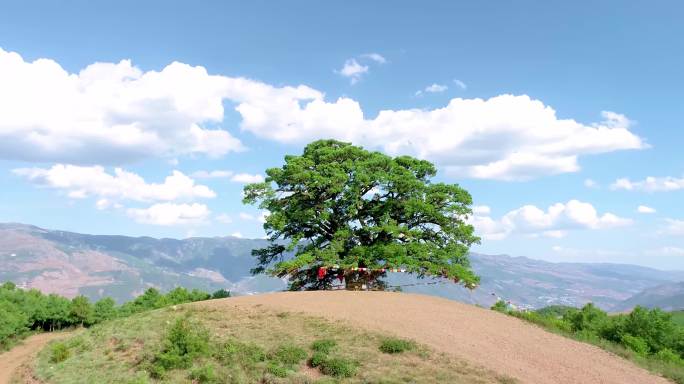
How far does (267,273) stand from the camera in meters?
36.4

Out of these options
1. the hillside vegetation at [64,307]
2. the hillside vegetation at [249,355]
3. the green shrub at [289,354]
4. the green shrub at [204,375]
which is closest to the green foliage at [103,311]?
the hillside vegetation at [64,307]

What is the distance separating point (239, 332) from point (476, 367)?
11.7 meters

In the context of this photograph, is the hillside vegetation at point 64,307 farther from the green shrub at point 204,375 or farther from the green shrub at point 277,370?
the green shrub at point 277,370

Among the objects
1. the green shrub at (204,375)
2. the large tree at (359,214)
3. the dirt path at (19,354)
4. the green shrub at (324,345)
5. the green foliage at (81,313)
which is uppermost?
the large tree at (359,214)

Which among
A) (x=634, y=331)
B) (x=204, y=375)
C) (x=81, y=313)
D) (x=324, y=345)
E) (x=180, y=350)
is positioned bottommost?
(x=81, y=313)

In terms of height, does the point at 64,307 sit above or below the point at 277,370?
below

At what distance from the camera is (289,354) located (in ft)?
66.4

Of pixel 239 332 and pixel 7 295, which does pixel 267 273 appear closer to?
pixel 239 332

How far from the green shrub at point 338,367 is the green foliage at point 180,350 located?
6.02 meters

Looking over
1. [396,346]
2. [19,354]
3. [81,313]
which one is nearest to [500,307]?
[396,346]

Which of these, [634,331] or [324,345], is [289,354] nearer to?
[324,345]

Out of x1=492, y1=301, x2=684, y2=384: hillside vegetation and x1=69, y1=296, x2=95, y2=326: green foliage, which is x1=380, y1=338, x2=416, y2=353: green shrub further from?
x1=69, y1=296, x2=95, y2=326: green foliage

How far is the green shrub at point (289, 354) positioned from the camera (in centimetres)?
1988

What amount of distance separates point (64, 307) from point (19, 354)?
10.5 m
